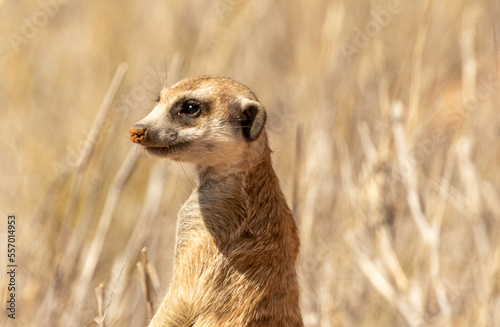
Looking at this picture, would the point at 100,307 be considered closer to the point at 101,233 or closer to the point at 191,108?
the point at 191,108

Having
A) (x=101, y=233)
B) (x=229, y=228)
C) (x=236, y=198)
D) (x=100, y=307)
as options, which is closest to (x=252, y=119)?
(x=236, y=198)

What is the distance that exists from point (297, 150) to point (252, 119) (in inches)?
34.9

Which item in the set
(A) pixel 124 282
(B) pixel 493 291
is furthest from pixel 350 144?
(A) pixel 124 282

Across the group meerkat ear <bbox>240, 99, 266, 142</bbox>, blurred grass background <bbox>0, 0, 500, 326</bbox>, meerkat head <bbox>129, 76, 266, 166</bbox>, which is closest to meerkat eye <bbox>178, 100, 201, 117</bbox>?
meerkat head <bbox>129, 76, 266, 166</bbox>

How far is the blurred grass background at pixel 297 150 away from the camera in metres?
3.75

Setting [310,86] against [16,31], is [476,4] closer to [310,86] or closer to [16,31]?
[310,86]

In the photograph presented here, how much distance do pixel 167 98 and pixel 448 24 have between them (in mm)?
3976

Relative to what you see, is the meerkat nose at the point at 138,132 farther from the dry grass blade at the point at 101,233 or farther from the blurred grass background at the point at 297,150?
the dry grass blade at the point at 101,233

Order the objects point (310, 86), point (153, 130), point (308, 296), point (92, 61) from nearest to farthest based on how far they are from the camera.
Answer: point (153, 130) → point (308, 296) → point (310, 86) → point (92, 61)

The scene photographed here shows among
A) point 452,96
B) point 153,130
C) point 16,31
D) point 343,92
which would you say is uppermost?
point 16,31

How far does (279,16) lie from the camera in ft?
21.0

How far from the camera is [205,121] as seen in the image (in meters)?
2.57

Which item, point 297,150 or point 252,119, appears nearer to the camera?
point 252,119

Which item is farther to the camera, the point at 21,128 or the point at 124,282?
the point at 21,128
